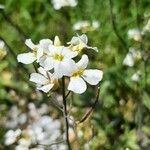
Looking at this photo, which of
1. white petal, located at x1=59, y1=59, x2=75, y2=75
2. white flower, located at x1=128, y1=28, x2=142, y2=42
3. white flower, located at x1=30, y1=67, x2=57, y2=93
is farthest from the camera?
white flower, located at x1=128, y1=28, x2=142, y2=42

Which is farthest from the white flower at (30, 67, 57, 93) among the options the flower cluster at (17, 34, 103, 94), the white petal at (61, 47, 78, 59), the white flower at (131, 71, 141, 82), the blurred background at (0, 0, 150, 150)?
the white flower at (131, 71, 141, 82)

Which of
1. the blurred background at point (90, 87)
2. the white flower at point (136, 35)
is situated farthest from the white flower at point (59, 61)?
the white flower at point (136, 35)

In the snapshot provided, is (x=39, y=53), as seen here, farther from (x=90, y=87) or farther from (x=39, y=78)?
(x=90, y=87)

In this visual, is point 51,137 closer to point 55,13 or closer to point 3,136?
point 3,136

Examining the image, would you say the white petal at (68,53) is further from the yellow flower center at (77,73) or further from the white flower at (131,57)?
the white flower at (131,57)

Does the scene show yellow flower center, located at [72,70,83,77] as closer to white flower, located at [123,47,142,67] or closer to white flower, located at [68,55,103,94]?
white flower, located at [68,55,103,94]

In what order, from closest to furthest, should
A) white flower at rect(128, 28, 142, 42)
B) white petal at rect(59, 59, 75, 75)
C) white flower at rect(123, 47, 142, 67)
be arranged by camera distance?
white petal at rect(59, 59, 75, 75) < white flower at rect(128, 28, 142, 42) < white flower at rect(123, 47, 142, 67)
